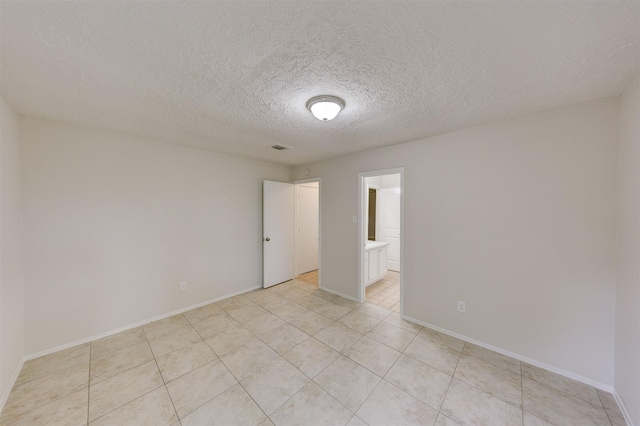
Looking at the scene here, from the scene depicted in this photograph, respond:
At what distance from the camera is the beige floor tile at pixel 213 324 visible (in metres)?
2.62

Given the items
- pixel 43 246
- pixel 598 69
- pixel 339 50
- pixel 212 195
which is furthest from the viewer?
pixel 212 195

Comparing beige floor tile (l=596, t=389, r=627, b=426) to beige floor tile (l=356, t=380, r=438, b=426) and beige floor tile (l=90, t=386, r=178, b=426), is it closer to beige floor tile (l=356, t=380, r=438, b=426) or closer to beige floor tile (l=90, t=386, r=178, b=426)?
beige floor tile (l=356, t=380, r=438, b=426)

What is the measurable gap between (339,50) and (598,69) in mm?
1724

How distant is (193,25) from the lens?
3.59 ft

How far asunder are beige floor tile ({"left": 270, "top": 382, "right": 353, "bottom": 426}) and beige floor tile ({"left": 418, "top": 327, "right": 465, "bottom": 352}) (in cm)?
142

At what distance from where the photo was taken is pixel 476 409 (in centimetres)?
162

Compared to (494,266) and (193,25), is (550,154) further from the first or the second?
(193,25)

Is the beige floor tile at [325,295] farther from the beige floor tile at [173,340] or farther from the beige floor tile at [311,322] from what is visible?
the beige floor tile at [173,340]

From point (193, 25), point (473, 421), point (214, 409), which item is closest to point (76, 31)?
point (193, 25)

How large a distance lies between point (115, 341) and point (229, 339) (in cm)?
127

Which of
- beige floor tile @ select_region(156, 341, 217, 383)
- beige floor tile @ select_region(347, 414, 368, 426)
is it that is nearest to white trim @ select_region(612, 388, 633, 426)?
beige floor tile @ select_region(347, 414, 368, 426)

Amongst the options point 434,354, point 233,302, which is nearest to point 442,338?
Answer: point 434,354

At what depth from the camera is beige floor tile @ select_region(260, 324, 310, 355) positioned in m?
2.33

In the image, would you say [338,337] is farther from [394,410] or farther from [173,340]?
[173,340]
